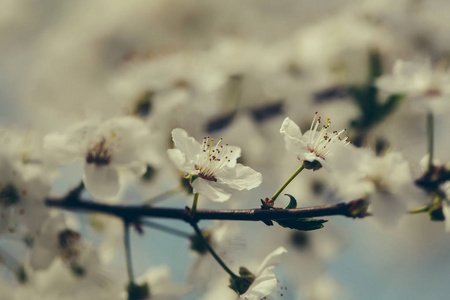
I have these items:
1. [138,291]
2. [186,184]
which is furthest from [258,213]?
[138,291]

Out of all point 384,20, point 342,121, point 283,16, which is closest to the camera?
point 342,121

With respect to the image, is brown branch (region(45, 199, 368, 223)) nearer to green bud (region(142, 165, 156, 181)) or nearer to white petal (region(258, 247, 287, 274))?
white petal (region(258, 247, 287, 274))

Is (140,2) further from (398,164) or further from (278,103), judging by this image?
(398,164)

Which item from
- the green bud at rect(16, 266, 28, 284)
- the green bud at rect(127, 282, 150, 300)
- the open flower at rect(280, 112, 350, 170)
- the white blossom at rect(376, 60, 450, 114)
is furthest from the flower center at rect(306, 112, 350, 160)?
the green bud at rect(16, 266, 28, 284)

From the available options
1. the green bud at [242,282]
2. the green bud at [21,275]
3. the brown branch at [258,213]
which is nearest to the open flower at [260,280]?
the green bud at [242,282]

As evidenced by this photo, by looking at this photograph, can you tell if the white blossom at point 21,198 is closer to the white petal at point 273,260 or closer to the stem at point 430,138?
the white petal at point 273,260

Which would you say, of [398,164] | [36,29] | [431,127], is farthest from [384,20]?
[36,29]
